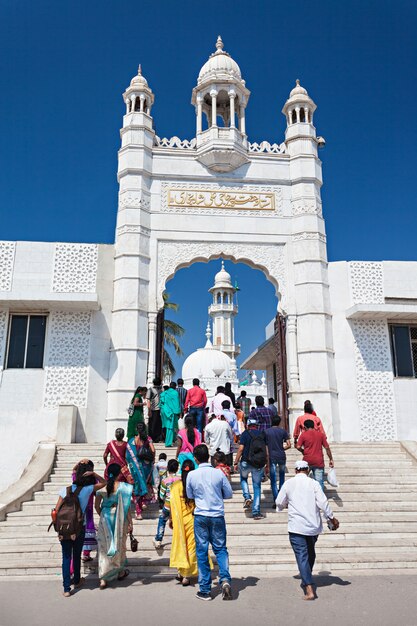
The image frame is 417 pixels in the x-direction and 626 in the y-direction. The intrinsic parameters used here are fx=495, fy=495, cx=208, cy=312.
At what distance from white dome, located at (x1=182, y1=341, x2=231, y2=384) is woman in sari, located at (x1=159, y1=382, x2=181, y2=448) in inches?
979

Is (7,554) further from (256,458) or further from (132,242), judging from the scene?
(132,242)

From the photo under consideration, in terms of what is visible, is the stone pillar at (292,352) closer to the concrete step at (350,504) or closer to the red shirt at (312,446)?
the concrete step at (350,504)

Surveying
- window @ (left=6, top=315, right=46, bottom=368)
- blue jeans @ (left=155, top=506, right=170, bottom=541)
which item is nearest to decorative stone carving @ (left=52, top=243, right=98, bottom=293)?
window @ (left=6, top=315, right=46, bottom=368)

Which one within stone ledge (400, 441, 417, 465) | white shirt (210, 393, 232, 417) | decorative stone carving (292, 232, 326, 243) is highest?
decorative stone carving (292, 232, 326, 243)

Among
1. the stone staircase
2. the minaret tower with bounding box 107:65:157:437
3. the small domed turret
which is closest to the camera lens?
the stone staircase

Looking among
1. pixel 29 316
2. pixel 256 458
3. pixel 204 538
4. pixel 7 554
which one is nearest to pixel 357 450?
pixel 256 458

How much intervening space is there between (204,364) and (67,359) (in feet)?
81.4

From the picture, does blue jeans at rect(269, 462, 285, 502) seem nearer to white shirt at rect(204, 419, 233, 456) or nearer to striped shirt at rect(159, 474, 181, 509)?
white shirt at rect(204, 419, 233, 456)

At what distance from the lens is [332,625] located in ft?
13.4

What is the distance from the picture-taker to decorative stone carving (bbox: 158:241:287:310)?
41.5ft

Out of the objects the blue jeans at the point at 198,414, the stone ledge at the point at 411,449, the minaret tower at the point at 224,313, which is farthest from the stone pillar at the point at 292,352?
the minaret tower at the point at 224,313

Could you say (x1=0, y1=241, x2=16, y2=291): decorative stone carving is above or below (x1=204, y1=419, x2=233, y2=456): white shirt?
above

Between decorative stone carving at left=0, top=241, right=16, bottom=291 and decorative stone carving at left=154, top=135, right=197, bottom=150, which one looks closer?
decorative stone carving at left=0, top=241, right=16, bottom=291

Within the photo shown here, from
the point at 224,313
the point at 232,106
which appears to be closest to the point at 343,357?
the point at 232,106
